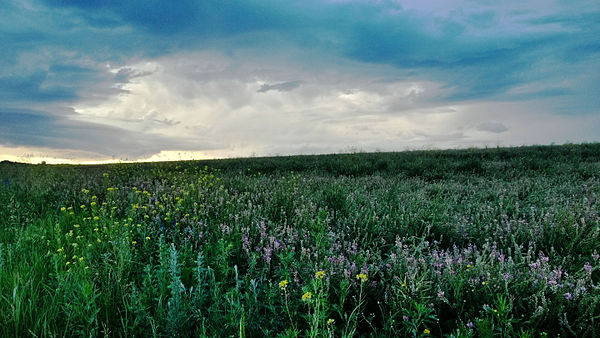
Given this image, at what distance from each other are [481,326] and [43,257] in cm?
363

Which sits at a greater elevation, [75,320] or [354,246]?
[354,246]

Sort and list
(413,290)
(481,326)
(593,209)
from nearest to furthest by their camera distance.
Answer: (481,326) < (413,290) < (593,209)

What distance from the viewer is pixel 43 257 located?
134 inches

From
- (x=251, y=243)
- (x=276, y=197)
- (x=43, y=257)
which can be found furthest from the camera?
(x=276, y=197)

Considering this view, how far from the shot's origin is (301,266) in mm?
2803

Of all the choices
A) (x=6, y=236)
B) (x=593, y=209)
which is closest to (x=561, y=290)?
(x=593, y=209)

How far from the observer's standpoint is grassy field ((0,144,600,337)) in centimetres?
223

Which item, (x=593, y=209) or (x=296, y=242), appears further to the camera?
(x=593, y=209)

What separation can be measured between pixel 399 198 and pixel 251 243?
2.72 m

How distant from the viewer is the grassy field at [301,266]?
2230 mm

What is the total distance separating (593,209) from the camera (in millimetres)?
4609

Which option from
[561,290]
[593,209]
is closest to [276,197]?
[561,290]

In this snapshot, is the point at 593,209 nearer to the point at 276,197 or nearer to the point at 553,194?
the point at 553,194

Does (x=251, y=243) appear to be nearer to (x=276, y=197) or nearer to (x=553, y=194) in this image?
(x=276, y=197)
